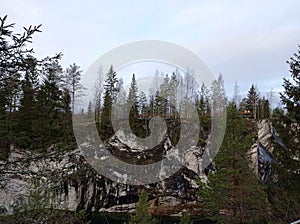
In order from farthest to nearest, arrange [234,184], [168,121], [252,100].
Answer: [252,100] → [168,121] → [234,184]

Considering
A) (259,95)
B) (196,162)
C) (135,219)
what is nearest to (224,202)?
(135,219)

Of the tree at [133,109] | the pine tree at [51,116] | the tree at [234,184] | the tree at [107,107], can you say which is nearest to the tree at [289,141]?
the tree at [234,184]

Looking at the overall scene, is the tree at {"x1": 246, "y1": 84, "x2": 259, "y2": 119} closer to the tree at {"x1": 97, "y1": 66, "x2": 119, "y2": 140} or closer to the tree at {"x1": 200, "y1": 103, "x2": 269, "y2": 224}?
the tree at {"x1": 97, "y1": 66, "x2": 119, "y2": 140}

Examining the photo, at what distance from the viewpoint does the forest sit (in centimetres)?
396

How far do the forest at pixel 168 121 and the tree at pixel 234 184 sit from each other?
29mm

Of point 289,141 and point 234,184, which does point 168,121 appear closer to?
point 234,184

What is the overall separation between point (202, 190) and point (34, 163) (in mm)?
8438

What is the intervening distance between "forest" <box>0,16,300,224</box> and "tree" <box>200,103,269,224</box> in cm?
3

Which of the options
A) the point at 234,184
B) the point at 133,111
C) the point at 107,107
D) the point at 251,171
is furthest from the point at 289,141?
the point at 107,107

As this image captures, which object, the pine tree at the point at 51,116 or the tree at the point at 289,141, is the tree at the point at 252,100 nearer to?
the tree at the point at 289,141

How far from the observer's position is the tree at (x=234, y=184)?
10.6m

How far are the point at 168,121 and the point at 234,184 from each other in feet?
33.6

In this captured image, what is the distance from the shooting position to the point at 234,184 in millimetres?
11102

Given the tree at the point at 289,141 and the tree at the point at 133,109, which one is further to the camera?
the tree at the point at 133,109
